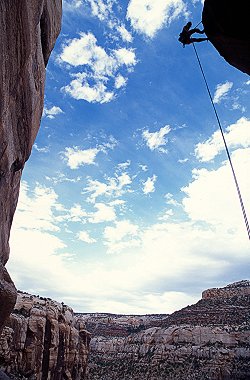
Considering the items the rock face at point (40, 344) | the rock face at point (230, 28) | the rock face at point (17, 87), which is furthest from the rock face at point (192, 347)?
the rock face at point (230, 28)

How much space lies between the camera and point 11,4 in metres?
7.56

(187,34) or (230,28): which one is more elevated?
(187,34)

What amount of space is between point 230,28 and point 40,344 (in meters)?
34.7

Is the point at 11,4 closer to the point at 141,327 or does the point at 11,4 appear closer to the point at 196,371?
the point at 196,371

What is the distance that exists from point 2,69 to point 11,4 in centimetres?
141

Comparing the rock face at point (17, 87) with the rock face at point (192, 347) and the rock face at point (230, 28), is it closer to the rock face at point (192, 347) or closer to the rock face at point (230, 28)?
the rock face at point (230, 28)

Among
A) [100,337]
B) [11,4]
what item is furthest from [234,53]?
[100,337]

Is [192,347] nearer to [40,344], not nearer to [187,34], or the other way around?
[40,344]

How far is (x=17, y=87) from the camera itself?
9.03 m

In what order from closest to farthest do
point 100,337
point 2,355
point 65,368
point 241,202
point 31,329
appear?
point 241,202
point 2,355
point 31,329
point 65,368
point 100,337

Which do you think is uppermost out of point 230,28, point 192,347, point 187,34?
point 187,34

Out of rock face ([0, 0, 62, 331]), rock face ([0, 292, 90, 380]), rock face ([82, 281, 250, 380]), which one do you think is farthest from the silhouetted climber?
Answer: rock face ([82, 281, 250, 380])

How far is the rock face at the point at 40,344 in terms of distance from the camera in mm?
29741

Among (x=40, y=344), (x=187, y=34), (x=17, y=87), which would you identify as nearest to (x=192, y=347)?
(x=40, y=344)
